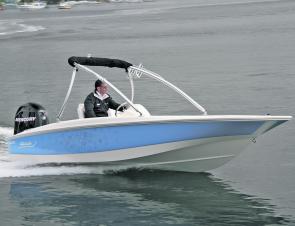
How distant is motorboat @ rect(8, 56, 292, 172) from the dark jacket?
144 millimetres

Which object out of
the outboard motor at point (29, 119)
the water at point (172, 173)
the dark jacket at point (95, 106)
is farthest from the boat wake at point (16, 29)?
the dark jacket at point (95, 106)

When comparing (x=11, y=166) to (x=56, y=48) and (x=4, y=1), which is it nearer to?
(x=56, y=48)

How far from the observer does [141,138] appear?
41.2ft

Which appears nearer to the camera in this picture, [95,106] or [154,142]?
[154,142]

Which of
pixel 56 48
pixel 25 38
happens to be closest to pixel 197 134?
pixel 56 48

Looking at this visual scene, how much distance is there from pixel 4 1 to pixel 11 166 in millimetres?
177914

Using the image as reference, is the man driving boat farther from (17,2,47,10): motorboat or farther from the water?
(17,2,47,10): motorboat

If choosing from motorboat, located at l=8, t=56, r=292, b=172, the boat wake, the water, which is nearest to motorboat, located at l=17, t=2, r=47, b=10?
the boat wake

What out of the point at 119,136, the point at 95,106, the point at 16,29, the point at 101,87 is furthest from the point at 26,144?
the point at 16,29

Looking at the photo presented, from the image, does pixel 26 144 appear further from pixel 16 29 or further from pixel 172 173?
pixel 16 29

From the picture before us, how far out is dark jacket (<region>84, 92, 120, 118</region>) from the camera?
42.9 feet

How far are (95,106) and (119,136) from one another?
0.94 m

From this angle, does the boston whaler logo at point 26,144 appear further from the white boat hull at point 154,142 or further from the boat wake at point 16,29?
the boat wake at point 16,29

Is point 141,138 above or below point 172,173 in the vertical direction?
above
